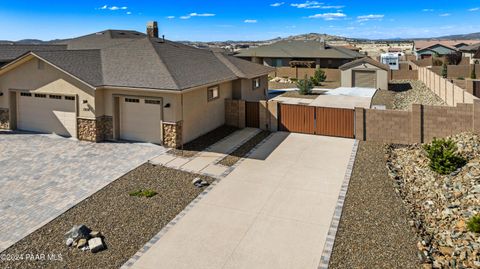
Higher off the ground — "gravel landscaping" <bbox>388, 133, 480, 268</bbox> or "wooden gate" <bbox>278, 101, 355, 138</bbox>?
"wooden gate" <bbox>278, 101, 355, 138</bbox>

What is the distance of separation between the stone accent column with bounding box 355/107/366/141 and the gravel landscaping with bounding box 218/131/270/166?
4.49 meters

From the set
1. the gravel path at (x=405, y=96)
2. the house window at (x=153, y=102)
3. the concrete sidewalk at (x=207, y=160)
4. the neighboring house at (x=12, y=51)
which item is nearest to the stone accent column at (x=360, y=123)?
the concrete sidewalk at (x=207, y=160)

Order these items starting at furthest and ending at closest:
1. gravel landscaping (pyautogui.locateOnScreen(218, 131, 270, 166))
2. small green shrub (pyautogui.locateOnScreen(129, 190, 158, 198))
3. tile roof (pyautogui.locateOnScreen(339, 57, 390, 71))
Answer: tile roof (pyautogui.locateOnScreen(339, 57, 390, 71)), gravel landscaping (pyautogui.locateOnScreen(218, 131, 270, 166)), small green shrub (pyautogui.locateOnScreen(129, 190, 158, 198))

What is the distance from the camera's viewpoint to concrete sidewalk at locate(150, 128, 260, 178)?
14086 mm

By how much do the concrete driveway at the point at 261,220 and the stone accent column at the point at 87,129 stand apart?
7.69m

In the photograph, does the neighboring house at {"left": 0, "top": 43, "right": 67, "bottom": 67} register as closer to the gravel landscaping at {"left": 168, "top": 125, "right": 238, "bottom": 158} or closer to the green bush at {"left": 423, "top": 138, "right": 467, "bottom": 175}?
the gravel landscaping at {"left": 168, "top": 125, "right": 238, "bottom": 158}

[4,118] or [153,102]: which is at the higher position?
[153,102]

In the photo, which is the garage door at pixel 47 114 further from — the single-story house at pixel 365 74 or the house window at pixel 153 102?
the single-story house at pixel 365 74

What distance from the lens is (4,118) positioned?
19953 millimetres

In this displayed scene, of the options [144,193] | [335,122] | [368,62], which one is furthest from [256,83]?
[368,62]

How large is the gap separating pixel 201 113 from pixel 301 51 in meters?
36.2

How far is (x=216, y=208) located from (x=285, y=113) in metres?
10.3

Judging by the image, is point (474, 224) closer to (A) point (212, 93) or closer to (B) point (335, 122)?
(B) point (335, 122)

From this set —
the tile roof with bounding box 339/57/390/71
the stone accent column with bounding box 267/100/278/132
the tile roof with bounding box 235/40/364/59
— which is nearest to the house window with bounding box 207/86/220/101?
the stone accent column with bounding box 267/100/278/132
